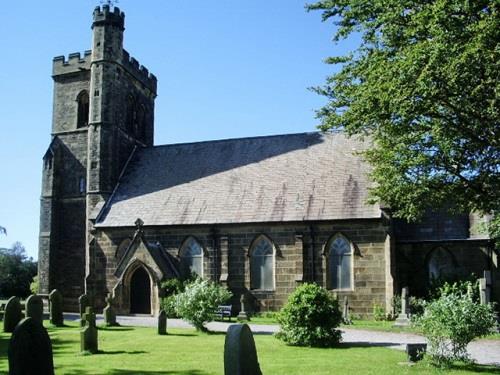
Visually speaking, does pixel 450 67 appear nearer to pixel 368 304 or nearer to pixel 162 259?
pixel 368 304

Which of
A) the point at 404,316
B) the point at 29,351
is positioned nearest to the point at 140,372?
the point at 29,351

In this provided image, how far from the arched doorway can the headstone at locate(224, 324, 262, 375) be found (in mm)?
22300

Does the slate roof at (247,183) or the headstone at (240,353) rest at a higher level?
the slate roof at (247,183)

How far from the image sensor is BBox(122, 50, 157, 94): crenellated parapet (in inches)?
1495

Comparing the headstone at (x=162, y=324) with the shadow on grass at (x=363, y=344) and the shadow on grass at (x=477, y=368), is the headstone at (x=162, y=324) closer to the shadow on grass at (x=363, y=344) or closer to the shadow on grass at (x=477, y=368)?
the shadow on grass at (x=363, y=344)

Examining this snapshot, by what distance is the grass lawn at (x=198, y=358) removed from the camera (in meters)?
13.0

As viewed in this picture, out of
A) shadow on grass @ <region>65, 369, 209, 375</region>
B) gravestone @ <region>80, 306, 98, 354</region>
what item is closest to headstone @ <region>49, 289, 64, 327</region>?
gravestone @ <region>80, 306, 98, 354</region>

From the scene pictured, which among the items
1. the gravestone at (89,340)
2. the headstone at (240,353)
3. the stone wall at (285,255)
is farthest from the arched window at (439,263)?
the headstone at (240,353)

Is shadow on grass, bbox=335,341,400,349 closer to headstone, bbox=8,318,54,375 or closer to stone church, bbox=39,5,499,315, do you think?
stone church, bbox=39,5,499,315

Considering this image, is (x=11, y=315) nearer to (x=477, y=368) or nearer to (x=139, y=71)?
(x=477, y=368)

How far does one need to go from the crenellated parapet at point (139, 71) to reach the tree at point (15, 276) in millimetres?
26054

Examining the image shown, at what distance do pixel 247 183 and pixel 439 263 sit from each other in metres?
11.2

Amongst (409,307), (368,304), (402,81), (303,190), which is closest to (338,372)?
(402,81)

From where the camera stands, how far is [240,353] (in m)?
8.73
